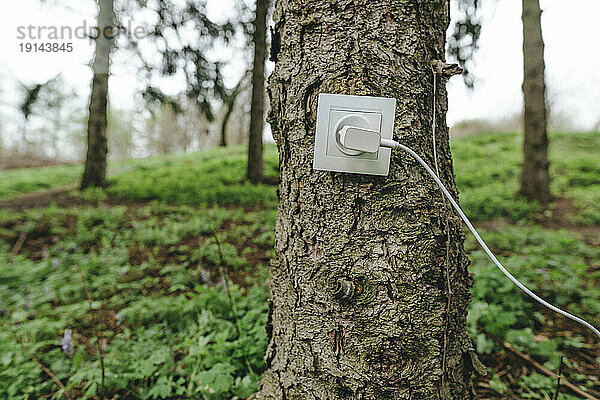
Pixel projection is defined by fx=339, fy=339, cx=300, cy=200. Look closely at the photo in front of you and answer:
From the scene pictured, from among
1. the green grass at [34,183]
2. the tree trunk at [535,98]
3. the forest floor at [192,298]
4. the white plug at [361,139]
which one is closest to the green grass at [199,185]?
the forest floor at [192,298]

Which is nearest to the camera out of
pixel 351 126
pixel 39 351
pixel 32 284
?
pixel 351 126

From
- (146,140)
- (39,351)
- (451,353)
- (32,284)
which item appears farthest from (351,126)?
(146,140)

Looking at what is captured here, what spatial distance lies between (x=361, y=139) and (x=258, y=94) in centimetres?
644

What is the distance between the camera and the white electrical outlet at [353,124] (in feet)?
2.79

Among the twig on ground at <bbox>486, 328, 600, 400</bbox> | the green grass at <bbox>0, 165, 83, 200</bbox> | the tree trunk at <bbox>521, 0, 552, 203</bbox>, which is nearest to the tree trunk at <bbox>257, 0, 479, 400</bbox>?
the twig on ground at <bbox>486, 328, 600, 400</bbox>

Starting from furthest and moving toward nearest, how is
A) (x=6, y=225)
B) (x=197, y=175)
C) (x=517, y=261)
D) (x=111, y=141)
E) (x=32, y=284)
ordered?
(x=111, y=141), (x=197, y=175), (x=6, y=225), (x=32, y=284), (x=517, y=261)

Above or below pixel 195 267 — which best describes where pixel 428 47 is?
above

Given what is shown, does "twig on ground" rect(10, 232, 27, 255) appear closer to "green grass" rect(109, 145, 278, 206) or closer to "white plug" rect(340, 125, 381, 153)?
"green grass" rect(109, 145, 278, 206)

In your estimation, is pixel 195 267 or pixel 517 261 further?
pixel 195 267

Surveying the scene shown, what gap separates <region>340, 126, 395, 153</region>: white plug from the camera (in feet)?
2.62

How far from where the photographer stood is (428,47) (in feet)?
3.08

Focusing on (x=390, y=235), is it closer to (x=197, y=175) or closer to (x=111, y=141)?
(x=197, y=175)

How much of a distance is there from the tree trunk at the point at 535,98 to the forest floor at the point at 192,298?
1.86 ft

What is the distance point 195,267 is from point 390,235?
244 cm
